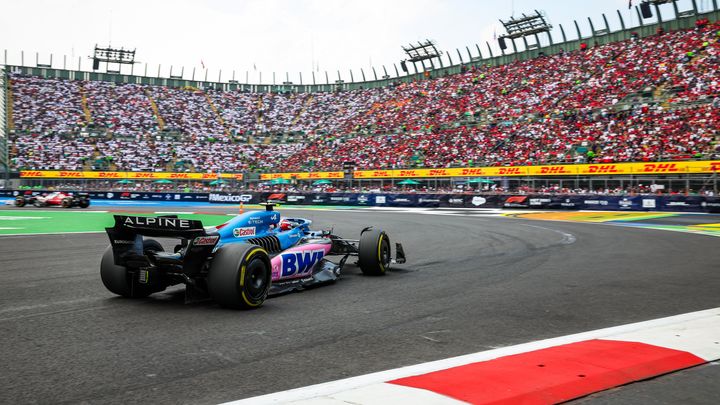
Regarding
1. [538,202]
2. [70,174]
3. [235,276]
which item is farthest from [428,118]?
[235,276]

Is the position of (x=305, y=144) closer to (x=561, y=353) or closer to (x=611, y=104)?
(x=611, y=104)

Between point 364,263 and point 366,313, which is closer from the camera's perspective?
point 366,313

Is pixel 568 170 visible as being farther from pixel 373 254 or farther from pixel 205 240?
pixel 205 240

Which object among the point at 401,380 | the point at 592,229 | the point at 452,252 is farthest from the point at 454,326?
the point at 592,229

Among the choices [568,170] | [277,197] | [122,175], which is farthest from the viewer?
[122,175]

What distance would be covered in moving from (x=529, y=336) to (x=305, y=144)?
189 feet

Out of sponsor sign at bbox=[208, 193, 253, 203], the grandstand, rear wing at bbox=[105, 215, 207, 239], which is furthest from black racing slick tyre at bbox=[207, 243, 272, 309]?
sponsor sign at bbox=[208, 193, 253, 203]

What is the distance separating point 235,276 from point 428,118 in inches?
1933

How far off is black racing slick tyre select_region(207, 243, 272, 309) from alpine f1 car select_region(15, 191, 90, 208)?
30.1 m

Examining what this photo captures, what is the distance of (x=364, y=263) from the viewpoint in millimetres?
8344

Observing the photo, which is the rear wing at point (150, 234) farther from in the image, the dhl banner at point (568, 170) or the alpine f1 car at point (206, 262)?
the dhl banner at point (568, 170)

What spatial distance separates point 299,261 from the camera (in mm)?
7031

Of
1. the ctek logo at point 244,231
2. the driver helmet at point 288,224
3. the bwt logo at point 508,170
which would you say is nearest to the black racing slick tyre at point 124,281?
the ctek logo at point 244,231

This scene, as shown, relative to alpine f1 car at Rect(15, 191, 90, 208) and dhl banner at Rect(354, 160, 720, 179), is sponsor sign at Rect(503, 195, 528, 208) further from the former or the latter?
alpine f1 car at Rect(15, 191, 90, 208)
